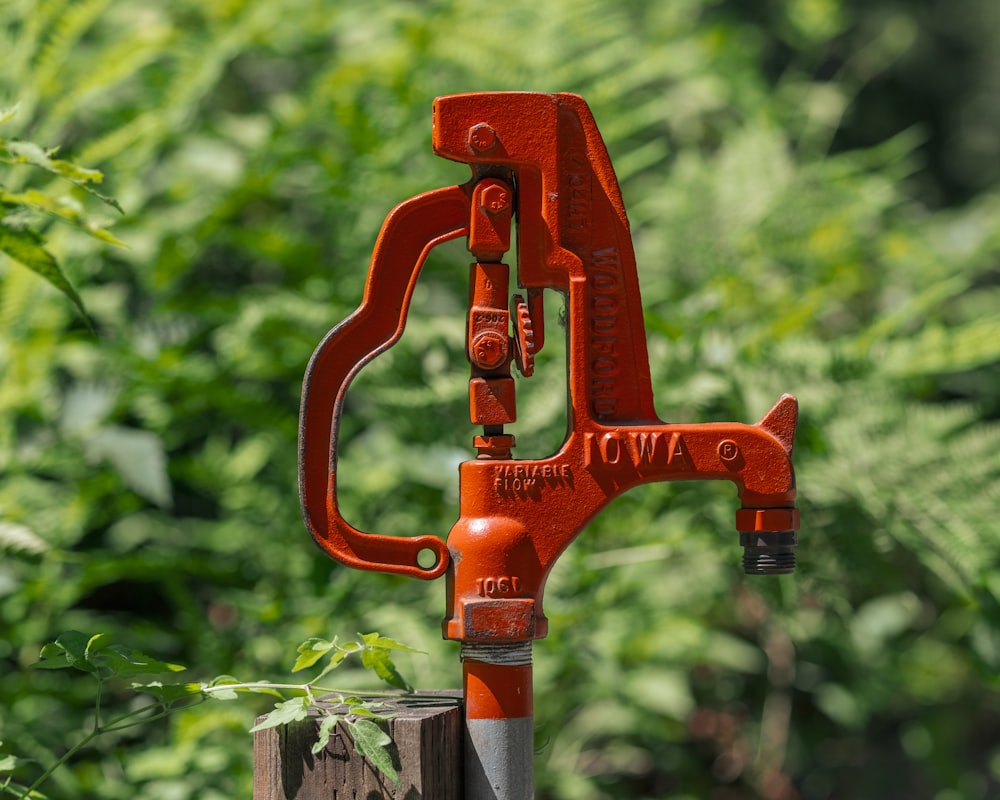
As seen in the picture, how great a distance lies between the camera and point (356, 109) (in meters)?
2.09

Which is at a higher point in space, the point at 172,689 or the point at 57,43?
the point at 57,43

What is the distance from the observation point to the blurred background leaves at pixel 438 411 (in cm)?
178

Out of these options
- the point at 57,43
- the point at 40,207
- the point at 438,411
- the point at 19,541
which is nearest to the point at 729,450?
the point at 40,207

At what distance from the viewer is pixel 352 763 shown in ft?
3.35

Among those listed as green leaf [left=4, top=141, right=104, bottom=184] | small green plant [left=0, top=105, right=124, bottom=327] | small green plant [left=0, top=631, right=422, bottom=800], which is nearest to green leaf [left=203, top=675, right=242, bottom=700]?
small green plant [left=0, top=631, right=422, bottom=800]

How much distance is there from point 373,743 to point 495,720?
0.13 m

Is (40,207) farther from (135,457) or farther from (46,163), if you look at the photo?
(135,457)

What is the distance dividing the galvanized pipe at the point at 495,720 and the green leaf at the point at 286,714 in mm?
150

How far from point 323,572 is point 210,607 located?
0.61 m

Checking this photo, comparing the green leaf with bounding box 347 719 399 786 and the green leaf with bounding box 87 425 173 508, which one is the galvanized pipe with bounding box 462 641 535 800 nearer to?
the green leaf with bounding box 347 719 399 786

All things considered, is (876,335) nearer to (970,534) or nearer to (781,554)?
(970,534)

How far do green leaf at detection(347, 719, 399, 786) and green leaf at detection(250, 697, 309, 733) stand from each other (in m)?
0.04

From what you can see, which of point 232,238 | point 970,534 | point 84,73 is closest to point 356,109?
point 232,238

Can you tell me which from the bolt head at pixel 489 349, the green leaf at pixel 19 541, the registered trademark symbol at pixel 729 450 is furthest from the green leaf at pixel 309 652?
the green leaf at pixel 19 541
